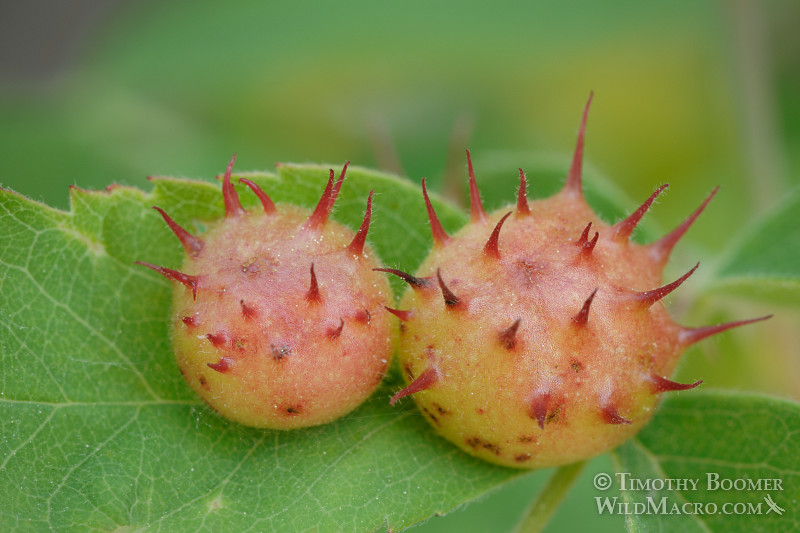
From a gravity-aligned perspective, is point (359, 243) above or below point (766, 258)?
above

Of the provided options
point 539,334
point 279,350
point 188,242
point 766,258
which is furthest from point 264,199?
point 766,258

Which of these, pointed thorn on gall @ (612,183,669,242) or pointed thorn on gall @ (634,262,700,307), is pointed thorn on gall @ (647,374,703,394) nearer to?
pointed thorn on gall @ (634,262,700,307)

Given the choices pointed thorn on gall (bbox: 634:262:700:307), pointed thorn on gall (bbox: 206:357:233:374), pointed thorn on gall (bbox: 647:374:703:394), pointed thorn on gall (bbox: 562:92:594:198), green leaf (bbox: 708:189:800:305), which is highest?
pointed thorn on gall (bbox: 562:92:594:198)

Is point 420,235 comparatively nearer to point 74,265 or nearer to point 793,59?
point 74,265

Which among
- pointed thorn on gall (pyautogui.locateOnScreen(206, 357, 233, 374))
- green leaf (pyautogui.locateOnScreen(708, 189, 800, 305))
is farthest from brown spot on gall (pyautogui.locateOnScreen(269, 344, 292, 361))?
green leaf (pyautogui.locateOnScreen(708, 189, 800, 305))

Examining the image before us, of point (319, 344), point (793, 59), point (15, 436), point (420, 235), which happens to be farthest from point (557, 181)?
point (793, 59)

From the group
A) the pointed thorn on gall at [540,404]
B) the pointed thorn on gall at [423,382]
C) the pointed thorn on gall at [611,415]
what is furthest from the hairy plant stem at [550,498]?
the pointed thorn on gall at [423,382]

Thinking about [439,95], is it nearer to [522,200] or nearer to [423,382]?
[522,200]
